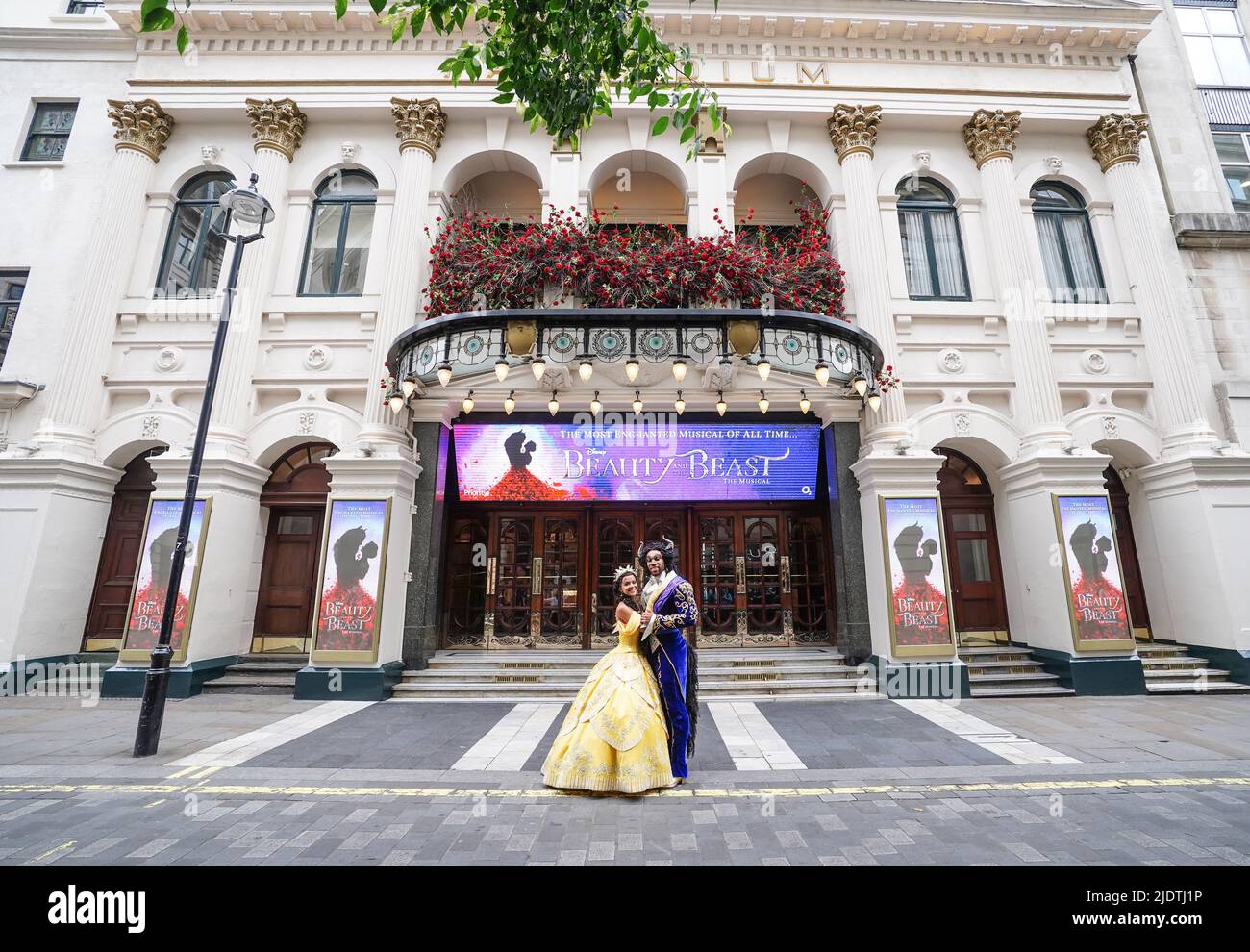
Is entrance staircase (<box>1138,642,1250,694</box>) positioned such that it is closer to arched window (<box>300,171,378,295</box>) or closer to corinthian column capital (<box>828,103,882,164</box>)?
corinthian column capital (<box>828,103,882,164</box>)

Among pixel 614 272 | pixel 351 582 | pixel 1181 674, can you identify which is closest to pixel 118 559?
pixel 351 582

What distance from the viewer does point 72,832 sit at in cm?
423

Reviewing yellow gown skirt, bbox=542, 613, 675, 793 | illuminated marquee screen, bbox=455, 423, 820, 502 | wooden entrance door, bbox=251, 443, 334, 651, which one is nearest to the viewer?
yellow gown skirt, bbox=542, 613, 675, 793

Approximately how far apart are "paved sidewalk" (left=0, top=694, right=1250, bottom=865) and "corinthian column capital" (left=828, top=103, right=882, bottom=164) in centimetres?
1133

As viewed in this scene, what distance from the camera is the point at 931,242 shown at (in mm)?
12234

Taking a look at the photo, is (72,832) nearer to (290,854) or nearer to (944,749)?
(290,854)

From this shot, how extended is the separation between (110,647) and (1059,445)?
60.3 feet

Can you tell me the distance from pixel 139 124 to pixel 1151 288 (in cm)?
2155

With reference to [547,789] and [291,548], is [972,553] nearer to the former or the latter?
[547,789]

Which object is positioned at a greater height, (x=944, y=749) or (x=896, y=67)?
(x=896, y=67)

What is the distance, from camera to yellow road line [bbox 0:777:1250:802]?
16.8 feet

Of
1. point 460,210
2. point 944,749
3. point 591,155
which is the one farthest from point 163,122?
point 944,749

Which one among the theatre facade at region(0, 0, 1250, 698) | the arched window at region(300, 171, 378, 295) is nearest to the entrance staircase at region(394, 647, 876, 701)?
the theatre facade at region(0, 0, 1250, 698)

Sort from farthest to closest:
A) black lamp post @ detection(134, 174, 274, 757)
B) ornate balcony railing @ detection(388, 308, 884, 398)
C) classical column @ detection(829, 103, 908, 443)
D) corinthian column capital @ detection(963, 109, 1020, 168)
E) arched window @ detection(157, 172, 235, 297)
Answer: corinthian column capital @ detection(963, 109, 1020, 168) < arched window @ detection(157, 172, 235, 297) < classical column @ detection(829, 103, 908, 443) < ornate balcony railing @ detection(388, 308, 884, 398) < black lamp post @ detection(134, 174, 274, 757)
